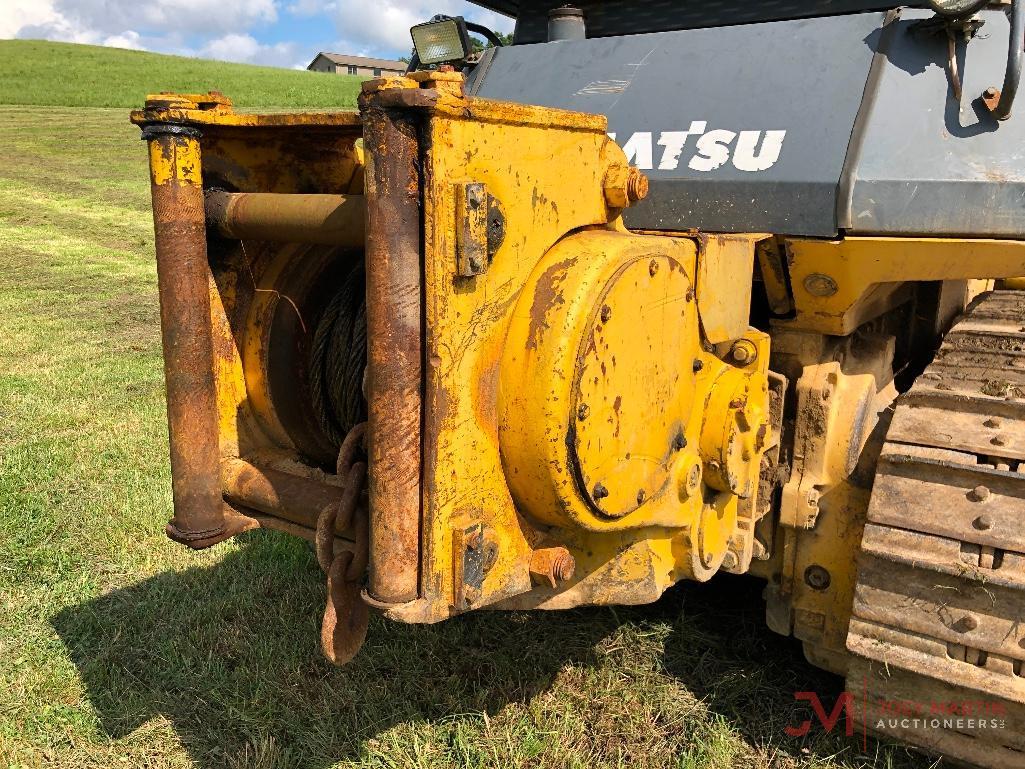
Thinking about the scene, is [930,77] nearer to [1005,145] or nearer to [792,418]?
[1005,145]

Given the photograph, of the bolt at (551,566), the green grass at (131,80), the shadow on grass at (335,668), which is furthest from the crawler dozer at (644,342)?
the green grass at (131,80)

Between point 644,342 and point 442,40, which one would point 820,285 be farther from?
point 442,40

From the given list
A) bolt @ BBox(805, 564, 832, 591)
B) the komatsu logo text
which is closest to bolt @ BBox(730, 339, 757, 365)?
the komatsu logo text

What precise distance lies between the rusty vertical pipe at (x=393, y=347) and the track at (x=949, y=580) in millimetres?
1134

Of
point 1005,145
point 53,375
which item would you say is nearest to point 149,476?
point 53,375

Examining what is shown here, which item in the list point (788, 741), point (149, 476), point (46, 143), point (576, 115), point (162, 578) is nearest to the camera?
point (576, 115)

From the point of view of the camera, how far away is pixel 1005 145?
7.19 ft

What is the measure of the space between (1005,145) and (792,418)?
865mm

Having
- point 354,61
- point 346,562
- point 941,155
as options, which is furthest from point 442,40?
point 354,61

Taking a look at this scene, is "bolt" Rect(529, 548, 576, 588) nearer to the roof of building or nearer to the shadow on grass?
the shadow on grass

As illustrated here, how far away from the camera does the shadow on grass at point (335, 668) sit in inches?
107

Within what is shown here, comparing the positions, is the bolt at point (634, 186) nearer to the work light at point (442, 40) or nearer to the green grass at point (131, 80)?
the work light at point (442, 40)

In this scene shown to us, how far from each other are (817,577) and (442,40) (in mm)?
2081

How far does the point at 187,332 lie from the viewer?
212cm
